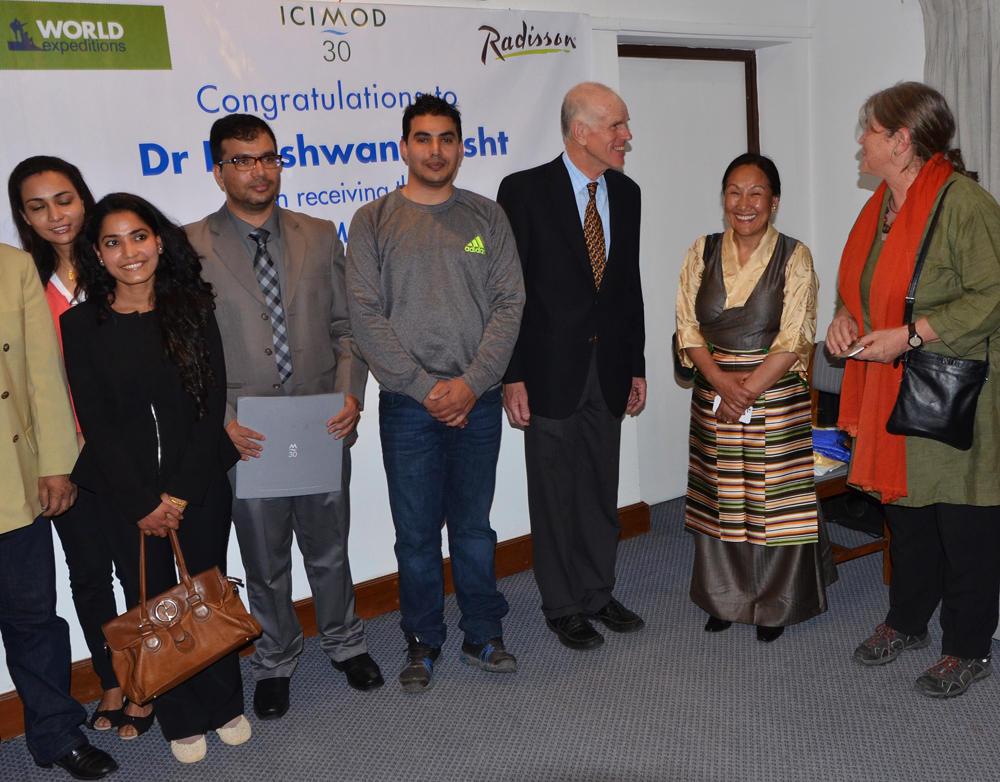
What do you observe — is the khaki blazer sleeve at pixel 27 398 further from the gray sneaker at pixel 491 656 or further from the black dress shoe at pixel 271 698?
the gray sneaker at pixel 491 656

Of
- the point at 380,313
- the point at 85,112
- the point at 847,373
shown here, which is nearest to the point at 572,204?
the point at 380,313

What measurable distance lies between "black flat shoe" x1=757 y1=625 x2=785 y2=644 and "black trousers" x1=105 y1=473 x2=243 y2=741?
1720 millimetres

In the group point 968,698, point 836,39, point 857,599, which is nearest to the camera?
A: point 968,698

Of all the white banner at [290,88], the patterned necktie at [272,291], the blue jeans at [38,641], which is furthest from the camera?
the white banner at [290,88]

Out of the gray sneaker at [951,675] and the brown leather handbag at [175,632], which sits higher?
the brown leather handbag at [175,632]

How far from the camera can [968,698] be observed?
9.06 feet

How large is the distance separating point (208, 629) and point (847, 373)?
6.85 ft

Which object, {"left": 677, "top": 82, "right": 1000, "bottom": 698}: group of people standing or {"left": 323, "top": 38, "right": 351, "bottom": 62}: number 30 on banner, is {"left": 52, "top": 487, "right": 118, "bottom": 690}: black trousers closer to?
{"left": 323, "top": 38, "right": 351, "bottom": 62}: number 30 on banner

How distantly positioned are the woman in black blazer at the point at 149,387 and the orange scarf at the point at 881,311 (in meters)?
1.92

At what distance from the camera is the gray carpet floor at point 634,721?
8.32 ft

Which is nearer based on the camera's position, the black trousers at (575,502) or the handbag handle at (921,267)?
the handbag handle at (921,267)

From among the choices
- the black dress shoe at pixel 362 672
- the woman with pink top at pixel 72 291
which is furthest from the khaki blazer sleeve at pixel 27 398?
the black dress shoe at pixel 362 672

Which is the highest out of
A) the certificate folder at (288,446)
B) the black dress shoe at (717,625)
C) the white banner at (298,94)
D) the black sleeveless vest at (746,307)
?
the white banner at (298,94)

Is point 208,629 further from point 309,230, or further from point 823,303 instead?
point 823,303
